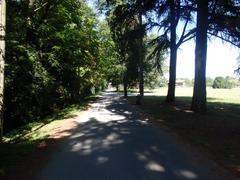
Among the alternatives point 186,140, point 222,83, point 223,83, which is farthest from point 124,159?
point 222,83

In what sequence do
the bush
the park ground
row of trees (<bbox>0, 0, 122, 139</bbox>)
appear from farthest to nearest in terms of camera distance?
the bush < row of trees (<bbox>0, 0, 122, 139</bbox>) < the park ground

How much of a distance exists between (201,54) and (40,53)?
28.8 feet

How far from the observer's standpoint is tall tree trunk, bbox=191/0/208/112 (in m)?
19.1

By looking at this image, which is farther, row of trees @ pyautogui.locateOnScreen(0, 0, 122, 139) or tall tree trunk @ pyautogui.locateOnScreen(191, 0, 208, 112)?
tall tree trunk @ pyautogui.locateOnScreen(191, 0, 208, 112)

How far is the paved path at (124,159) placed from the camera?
6.99 metres

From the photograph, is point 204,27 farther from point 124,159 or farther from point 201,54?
point 124,159

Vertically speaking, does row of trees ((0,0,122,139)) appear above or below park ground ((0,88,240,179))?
above

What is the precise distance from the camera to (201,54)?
19359 mm

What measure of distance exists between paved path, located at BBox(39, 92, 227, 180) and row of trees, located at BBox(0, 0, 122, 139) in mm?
6096

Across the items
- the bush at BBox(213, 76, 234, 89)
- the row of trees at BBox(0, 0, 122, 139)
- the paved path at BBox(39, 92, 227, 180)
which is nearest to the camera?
the paved path at BBox(39, 92, 227, 180)

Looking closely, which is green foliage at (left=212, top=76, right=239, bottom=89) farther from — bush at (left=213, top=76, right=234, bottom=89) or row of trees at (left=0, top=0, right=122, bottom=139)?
row of trees at (left=0, top=0, right=122, bottom=139)

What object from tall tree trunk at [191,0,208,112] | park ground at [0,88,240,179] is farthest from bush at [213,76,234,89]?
park ground at [0,88,240,179]

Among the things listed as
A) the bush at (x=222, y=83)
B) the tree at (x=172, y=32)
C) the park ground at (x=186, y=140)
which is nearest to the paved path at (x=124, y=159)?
the park ground at (x=186, y=140)

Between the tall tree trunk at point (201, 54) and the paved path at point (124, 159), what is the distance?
7.71 meters
